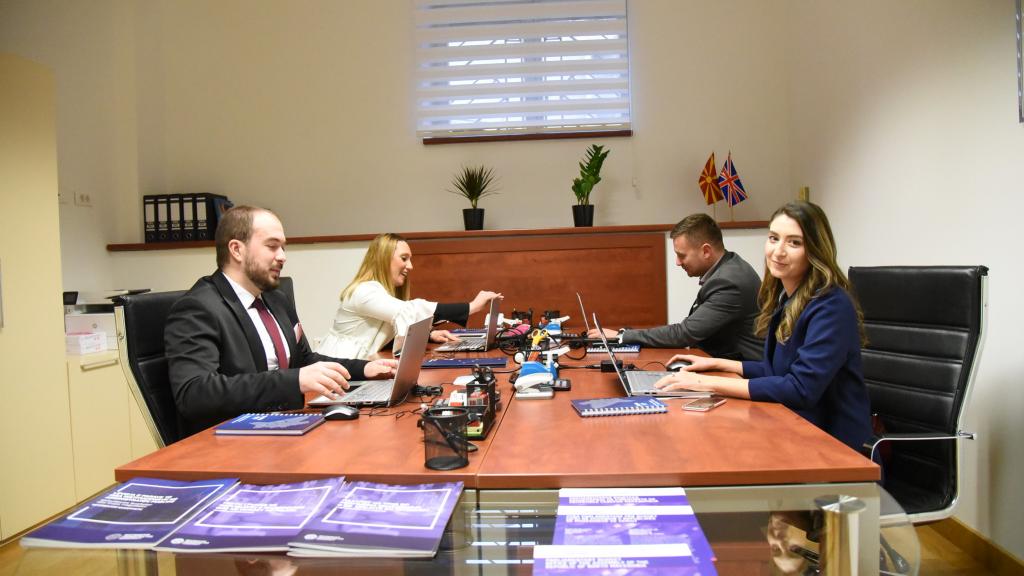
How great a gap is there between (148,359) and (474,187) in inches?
112

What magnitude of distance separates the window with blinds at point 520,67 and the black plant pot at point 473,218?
677mm

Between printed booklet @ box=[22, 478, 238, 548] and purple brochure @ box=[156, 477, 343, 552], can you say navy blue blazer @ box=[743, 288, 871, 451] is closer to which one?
purple brochure @ box=[156, 477, 343, 552]

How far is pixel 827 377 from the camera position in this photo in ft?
5.55

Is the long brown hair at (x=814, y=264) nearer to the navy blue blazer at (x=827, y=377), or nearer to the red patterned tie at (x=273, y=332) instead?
the navy blue blazer at (x=827, y=377)

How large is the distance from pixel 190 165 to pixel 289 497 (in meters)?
4.40

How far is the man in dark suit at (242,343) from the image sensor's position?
5.72ft

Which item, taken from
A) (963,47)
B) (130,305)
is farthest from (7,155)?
(963,47)

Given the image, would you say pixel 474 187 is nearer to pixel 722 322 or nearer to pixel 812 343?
pixel 722 322

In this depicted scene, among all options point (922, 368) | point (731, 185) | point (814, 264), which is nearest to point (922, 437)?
point (922, 368)

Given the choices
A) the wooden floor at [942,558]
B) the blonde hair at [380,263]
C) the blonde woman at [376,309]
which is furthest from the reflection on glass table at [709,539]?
the blonde hair at [380,263]

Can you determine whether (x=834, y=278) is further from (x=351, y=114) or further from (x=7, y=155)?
(x=351, y=114)

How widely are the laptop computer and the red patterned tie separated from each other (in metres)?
0.37

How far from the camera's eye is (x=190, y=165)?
4.84m

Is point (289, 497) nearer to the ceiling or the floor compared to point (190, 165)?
nearer to the floor
